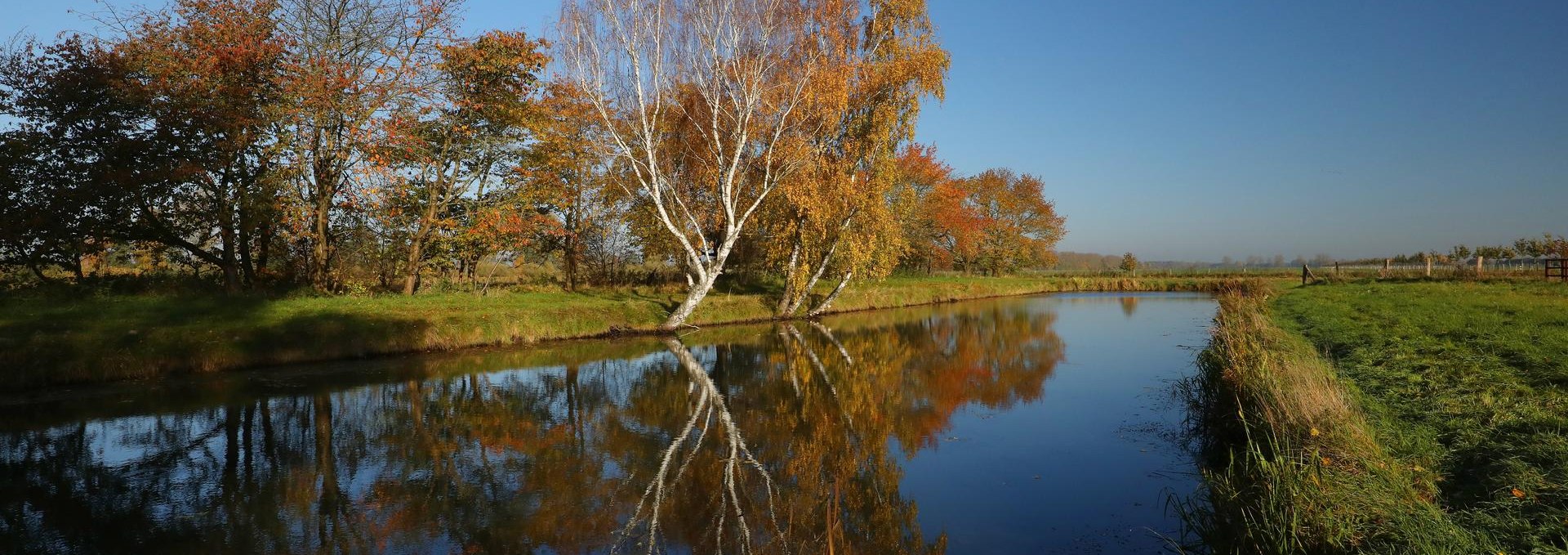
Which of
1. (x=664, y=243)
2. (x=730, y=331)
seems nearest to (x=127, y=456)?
(x=730, y=331)

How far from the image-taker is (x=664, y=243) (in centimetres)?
2548

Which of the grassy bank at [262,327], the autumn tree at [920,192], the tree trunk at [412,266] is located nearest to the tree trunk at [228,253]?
the grassy bank at [262,327]

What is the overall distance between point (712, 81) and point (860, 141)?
17.1 ft

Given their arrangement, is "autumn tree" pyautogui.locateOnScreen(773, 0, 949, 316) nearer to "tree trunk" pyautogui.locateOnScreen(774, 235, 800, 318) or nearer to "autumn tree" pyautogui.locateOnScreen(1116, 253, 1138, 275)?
"tree trunk" pyautogui.locateOnScreen(774, 235, 800, 318)

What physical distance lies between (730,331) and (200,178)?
1391 cm

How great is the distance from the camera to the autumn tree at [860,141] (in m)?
22.1

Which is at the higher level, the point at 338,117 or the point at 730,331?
the point at 338,117

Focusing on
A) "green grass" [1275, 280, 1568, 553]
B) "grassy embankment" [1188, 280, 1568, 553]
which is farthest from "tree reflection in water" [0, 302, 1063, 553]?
"green grass" [1275, 280, 1568, 553]

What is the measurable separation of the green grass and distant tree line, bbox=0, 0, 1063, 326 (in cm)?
1329

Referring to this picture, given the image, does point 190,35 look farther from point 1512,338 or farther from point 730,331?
point 1512,338

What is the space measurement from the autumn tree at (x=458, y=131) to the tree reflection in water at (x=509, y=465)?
29.2ft

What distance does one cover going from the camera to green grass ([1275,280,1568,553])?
15.7 feet

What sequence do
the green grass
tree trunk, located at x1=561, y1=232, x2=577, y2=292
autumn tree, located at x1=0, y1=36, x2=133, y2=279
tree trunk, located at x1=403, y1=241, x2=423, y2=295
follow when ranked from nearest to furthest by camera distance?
1. the green grass
2. autumn tree, located at x1=0, y1=36, x2=133, y2=279
3. tree trunk, located at x1=403, y1=241, x2=423, y2=295
4. tree trunk, located at x1=561, y1=232, x2=577, y2=292

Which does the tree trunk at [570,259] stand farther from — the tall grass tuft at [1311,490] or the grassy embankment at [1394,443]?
the tall grass tuft at [1311,490]
